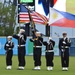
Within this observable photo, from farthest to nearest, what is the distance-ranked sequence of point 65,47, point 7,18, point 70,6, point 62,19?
point 7,18, point 65,47, point 62,19, point 70,6

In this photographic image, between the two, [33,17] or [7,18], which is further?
[7,18]

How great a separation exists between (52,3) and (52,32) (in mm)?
37751

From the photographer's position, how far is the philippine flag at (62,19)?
16487 mm

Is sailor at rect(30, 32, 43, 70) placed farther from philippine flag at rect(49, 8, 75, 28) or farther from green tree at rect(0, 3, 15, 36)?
green tree at rect(0, 3, 15, 36)

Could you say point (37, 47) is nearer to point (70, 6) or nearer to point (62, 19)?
point (62, 19)

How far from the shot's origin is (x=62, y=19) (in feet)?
55.0

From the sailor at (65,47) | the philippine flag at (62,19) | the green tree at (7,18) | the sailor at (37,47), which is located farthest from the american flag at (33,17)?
the green tree at (7,18)

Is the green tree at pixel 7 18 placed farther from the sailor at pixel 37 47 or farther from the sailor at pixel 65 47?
the sailor at pixel 65 47

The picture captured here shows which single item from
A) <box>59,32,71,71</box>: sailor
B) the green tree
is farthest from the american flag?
the green tree

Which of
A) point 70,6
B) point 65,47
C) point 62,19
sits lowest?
point 65,47

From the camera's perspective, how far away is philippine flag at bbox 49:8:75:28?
1649 cm

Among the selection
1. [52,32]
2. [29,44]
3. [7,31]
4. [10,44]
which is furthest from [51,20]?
[7,31]

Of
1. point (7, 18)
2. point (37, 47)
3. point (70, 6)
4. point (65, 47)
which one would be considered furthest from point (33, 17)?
point (7, 18)

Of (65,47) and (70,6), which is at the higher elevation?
(70,6)
